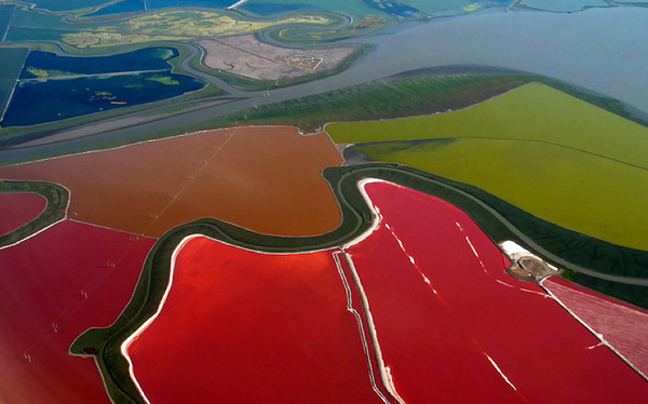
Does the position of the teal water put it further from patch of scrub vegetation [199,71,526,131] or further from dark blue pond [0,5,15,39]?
dark blue pond [0,5,15,39]

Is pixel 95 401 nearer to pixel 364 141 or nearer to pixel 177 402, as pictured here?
pixel 177 402

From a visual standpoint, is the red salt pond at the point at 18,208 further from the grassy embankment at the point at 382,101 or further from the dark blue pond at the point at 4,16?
the dark blue pond at the point at 4,16

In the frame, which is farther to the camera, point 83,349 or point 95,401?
point 83,349

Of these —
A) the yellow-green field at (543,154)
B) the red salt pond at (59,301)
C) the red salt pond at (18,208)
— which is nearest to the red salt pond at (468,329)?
the yellow-green field at (543,154)

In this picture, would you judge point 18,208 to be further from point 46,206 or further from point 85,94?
point 85,94

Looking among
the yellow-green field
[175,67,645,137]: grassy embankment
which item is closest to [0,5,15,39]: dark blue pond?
[175,67,645,137]: grassy embankment

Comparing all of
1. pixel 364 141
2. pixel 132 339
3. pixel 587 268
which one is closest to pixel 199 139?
pixel 364 141

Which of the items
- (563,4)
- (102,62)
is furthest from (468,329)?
(563,4)
